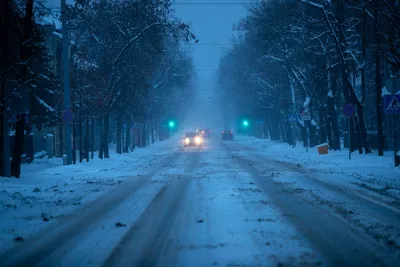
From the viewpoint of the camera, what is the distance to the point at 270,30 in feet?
120

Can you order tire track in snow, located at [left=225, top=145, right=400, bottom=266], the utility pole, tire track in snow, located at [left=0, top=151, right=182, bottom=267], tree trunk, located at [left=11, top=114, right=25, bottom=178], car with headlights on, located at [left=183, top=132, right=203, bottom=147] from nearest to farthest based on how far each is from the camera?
tire track in snow, located at [left=225, top=145, right=400, bottom=266] < tire track in snow, located at [left=0, top=151, right=182, bottom=267] < tree trunk, located at [left=11, top=114, right=25, bottom=178] < the utility pole < car with headlights on, located at [left=183, top=132, right=203, bottom=147]

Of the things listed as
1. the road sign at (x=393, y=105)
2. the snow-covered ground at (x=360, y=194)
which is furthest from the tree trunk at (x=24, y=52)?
the road sign at (x=393, y=105)

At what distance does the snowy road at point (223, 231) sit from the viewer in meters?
7.22

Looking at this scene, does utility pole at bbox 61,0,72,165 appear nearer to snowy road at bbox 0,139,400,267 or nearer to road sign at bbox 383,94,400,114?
snowy road at bbox 0,139,400,267

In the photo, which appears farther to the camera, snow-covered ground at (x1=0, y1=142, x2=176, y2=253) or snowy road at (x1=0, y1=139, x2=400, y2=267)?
snow-covered ground at (x1=0, y1=142, x2=176, y2=253)

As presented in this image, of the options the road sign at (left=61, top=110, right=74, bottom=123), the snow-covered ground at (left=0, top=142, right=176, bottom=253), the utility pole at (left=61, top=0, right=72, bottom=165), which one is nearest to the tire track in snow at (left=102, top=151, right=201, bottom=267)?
the snow-covered ground at (left=0, top=142, right=176, bottom=253)

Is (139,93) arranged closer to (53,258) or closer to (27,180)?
(27,180)

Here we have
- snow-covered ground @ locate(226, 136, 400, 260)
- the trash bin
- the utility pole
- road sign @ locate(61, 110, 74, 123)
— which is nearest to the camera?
snow-covered ground @ locate(226, 136, 400, 260)

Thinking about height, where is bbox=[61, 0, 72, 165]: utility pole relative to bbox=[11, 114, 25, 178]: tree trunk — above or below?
above

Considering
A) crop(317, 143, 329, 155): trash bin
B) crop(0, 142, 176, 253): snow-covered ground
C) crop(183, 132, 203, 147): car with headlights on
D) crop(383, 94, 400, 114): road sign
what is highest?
crop(383, 94, 400, 114): road sign

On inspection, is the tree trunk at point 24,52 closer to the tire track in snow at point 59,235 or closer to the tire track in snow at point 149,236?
the tire track in snow at point 59,235

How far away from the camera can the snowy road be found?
284 inches

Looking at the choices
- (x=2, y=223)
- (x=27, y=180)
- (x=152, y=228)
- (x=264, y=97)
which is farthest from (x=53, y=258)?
(x=264, y=97)

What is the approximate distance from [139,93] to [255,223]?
28254mm
